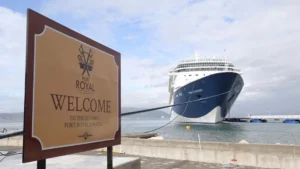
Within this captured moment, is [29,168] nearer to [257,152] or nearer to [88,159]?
[88,159]

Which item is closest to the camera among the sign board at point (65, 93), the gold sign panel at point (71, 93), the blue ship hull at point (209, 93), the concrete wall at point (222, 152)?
the sign board at point (65, 93)

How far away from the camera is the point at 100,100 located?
457cm

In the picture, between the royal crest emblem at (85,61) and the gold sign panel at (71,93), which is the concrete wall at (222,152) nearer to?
the gold sign panel at (71,93)

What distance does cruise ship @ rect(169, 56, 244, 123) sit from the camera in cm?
5031

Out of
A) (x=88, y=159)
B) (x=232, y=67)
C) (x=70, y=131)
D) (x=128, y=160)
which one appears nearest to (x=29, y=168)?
(x=88, y=159)

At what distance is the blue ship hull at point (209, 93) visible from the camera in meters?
49.8

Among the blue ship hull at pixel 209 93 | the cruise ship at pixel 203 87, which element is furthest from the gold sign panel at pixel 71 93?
the blue ship hull at pixel 209 93

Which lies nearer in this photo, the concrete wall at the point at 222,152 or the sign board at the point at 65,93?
the sign board at the point at 65,93

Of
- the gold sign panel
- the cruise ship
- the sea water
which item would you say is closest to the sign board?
the gold sign panel

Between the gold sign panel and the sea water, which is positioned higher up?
the gold sign panel

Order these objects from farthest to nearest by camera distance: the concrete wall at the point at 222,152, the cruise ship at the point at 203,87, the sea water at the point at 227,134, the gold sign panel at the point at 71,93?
the cruise ship at the point at 203,87 → the sea water at the point at 227,134 → the concrete wall at the point at 222,152 → the gold sign panel at the point at 71,93

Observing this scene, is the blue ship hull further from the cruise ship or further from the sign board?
the sign board

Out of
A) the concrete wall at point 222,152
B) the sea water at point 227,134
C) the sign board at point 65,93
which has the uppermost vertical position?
the sign board at point 65,93

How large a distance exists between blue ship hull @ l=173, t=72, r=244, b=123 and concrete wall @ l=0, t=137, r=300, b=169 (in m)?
38.5
